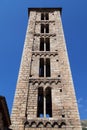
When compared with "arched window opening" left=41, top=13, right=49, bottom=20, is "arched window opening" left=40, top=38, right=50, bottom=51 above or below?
below

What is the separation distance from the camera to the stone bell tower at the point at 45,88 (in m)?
15.9

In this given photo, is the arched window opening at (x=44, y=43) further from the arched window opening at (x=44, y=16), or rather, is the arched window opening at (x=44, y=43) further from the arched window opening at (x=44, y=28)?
the arched window opening at (x=44, y=16)

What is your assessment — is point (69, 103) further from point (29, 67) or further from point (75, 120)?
point (29, 67)

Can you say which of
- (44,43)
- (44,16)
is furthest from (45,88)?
(44,16)

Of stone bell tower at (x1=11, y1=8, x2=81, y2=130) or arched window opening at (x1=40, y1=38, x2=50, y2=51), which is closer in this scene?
stone bell tower at (x1=11, y1=8, x2=81, y2=130)

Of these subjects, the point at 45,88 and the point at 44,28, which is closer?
the point at 45,88

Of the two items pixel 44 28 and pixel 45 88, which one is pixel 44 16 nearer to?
pixel 44 28

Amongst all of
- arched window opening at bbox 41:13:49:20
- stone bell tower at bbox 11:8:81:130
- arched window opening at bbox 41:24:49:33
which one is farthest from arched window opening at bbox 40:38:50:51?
arched window opening at bbox 41:13:49:20

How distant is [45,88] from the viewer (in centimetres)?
1867

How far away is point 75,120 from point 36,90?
4.00 m

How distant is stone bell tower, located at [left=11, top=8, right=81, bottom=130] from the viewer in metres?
15.9

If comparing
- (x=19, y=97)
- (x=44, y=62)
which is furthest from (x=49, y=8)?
(x=19, y=97)

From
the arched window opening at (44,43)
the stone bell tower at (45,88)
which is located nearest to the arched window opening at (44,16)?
the stone bell tower at (45,88)

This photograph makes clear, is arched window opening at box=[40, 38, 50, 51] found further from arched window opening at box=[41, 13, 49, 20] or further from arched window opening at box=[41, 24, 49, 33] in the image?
arched window opening at box=[41, 13, 49, 20]
